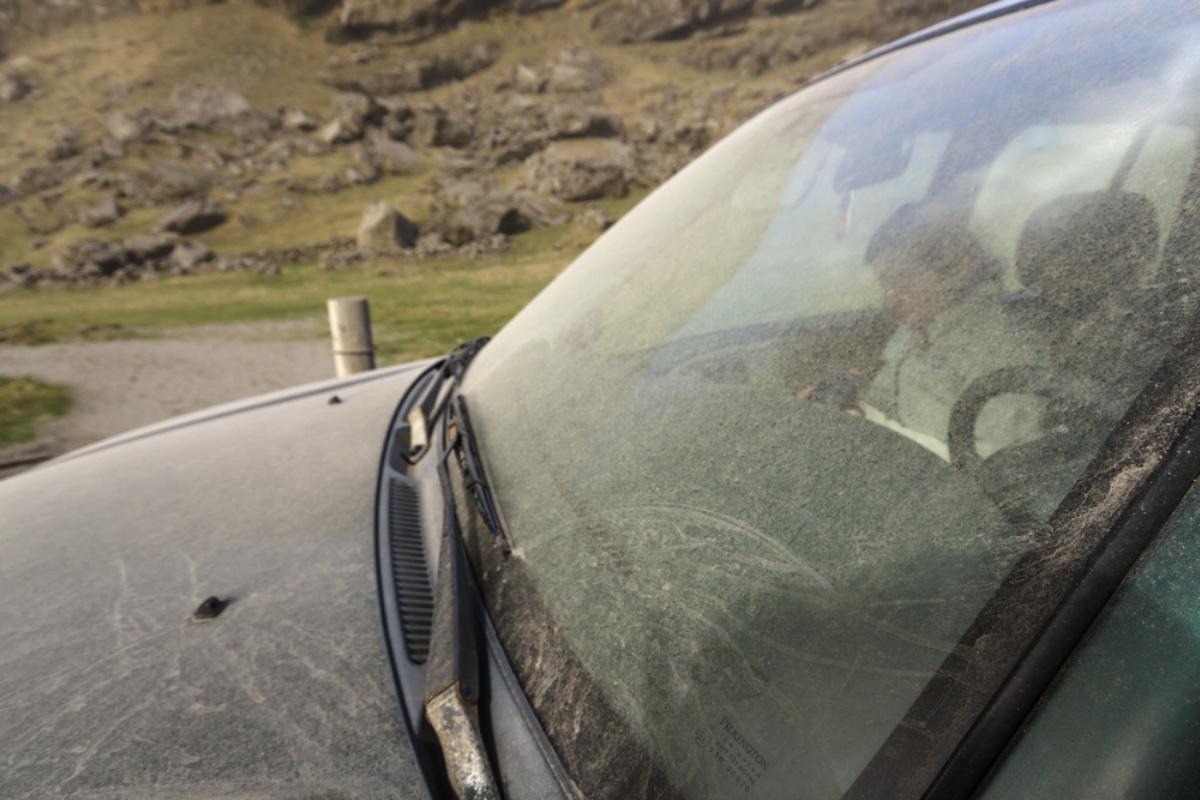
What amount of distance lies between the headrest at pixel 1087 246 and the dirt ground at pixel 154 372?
6.21 meters

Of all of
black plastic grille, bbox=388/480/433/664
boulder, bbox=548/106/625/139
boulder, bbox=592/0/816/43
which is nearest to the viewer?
black plastic grille, bbox=388/480/433/664

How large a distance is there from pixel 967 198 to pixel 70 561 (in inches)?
56.0

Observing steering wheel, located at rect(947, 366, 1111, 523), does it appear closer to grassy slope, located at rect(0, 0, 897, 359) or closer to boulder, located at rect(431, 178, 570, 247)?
grassy slope, located at rect(0, 0, 897, 359)

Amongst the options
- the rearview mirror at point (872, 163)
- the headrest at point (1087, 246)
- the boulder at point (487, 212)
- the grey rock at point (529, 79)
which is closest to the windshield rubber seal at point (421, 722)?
the headrest at point (1087, 246)

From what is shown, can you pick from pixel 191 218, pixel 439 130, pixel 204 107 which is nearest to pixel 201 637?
pixel 191 218

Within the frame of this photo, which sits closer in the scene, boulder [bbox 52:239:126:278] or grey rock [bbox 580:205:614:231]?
boulder [bbox 52:239:126:278]

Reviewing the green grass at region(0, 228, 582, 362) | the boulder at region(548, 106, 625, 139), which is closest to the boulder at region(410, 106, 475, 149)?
the boulder at region(548, 106, 625, 139)

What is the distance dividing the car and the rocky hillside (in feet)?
62.5

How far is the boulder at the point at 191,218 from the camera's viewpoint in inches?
897

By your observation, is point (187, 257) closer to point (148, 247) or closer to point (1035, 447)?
point (148, 247)

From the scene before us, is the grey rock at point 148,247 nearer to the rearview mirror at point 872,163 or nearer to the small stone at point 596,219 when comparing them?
the small stone at point 596,219

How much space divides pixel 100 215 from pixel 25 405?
22.1m

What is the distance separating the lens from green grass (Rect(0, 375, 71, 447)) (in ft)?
18.8

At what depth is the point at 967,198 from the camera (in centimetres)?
88
